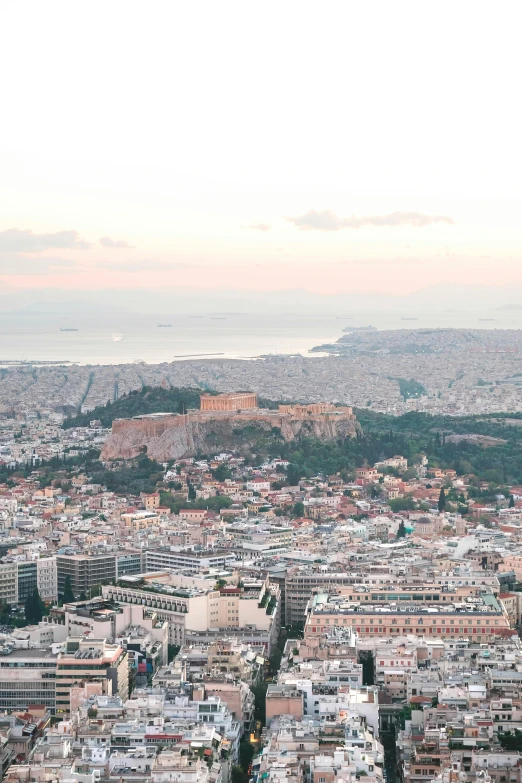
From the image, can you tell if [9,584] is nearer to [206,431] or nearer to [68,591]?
[68,591]

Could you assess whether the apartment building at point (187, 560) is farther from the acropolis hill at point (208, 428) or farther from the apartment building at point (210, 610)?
the acropolis hill at point (208, 428)

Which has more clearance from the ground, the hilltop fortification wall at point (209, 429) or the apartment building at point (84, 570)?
the hilltop fortification wall at point (209, 429)

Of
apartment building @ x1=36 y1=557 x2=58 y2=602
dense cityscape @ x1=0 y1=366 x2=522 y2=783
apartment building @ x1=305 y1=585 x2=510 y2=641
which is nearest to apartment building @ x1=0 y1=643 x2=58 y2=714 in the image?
dense cityscape @ x1=0 y1=366 x2=522 y2=783

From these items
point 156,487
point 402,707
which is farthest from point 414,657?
point 156,487

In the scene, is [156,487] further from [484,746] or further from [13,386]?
[13,386]

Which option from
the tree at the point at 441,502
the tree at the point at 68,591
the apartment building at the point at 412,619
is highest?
the apartment building at the point at 412,619

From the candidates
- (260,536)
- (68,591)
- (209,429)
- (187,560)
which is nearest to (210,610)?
(68,591)

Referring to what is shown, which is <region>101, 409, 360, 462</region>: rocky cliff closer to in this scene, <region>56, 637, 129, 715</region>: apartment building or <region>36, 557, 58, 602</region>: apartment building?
<region>36, 557, 58, 602</region>: apartment building

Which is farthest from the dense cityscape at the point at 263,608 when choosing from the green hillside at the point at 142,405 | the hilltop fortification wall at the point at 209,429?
the green hillside at the point at 142,405
